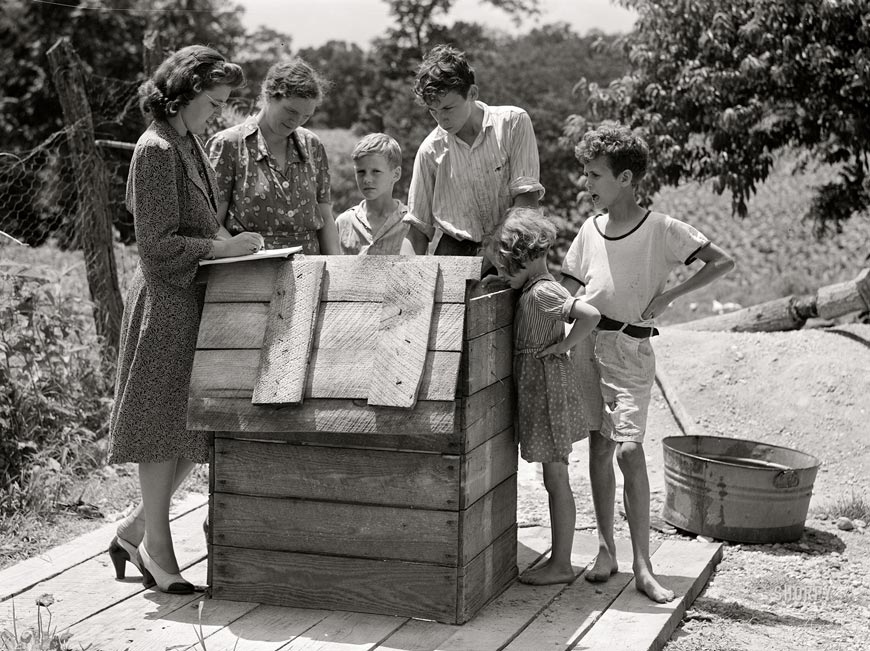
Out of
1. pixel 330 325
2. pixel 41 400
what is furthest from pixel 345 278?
pixel 41 400

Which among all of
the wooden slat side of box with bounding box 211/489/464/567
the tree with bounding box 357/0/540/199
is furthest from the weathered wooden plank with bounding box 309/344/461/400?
the tree with bounding box 357/0/540/199

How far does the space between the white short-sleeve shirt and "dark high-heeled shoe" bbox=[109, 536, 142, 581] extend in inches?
75.9

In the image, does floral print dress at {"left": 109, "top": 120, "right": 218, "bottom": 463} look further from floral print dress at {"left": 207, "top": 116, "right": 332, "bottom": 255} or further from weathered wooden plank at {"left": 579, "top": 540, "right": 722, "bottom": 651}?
weathered wooden plank at {"left": 579, "top": 540, "right": 722, "bottom": 651}

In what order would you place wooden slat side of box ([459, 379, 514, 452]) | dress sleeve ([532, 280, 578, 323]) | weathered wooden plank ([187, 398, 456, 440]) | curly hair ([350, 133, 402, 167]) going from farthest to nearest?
curly hair ([350, 133, 402, 167]) < dress sleeve ([532, 280, 578, 323]) < wooden slat side of box ([459, 379, 514, 452]) < weathered wooden plank ([187, 398, 456, 440])

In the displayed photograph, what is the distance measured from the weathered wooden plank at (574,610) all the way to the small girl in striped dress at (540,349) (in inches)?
14.6

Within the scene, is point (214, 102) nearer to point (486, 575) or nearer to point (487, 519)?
point (487, 519)

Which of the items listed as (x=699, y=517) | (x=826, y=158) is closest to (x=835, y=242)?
(x=826, y=158)

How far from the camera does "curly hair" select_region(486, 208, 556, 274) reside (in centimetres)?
367

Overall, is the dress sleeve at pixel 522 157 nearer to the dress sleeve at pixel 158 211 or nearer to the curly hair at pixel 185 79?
the curly hair at pixel 185 79

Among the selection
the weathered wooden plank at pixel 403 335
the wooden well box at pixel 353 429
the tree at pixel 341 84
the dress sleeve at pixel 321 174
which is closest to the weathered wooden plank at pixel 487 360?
the wooden well box at pixel 353 429

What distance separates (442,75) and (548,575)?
6.23 ft

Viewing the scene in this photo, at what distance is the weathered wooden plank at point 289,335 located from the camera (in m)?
3.38

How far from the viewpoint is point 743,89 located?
8.60 meters

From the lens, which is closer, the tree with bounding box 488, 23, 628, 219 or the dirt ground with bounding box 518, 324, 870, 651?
the dirt ground with bounding box 518, 324, 870, 651
